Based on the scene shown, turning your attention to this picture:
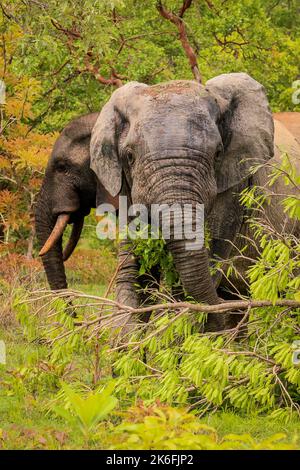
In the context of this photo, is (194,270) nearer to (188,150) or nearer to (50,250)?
(188,150)

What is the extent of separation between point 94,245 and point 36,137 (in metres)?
5.43

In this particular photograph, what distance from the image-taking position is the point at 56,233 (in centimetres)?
1212

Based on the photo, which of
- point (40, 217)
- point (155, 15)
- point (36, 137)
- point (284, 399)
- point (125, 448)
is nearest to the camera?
point (125, 448)

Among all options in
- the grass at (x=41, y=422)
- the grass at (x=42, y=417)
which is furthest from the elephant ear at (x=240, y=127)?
the grass at (x=41, y=422)

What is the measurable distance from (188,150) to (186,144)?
5cm

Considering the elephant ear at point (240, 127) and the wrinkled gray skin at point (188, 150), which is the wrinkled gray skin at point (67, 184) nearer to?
the wrinkled gray skin at point (188, 150)

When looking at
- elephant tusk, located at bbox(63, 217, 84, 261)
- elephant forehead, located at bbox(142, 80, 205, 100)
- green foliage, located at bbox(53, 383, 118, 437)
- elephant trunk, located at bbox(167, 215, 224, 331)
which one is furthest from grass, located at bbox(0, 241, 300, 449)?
elephant forehead, located at bbox(142, 80, 205, 100)

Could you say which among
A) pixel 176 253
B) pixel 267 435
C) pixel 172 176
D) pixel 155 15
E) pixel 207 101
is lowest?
pixel 267 435

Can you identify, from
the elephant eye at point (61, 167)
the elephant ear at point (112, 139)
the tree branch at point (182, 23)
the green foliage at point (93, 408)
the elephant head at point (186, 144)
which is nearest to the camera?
the green foliage at point (93, 408)

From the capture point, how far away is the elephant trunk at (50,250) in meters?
12.4

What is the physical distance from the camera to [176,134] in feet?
30.1

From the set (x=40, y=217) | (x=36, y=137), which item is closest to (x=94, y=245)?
(x=36, y=137)

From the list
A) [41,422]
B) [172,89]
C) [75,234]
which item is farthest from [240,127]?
[75,234]
